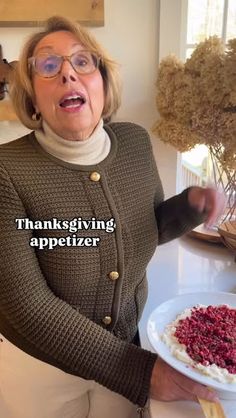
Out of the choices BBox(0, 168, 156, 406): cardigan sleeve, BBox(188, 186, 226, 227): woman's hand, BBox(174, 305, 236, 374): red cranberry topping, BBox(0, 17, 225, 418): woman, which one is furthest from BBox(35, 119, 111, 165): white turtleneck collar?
BBox(174, 305, 236, 374): red cranberry topping

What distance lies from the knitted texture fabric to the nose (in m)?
0.13

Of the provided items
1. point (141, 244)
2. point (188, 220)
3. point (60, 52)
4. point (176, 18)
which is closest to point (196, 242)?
point (188, 220)

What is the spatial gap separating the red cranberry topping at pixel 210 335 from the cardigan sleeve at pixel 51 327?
0.08m

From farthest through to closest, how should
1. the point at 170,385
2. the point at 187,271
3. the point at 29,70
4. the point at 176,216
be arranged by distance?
the point at 187,271 < the point at 176,216 < the point at 29,70 < the point at 170,385

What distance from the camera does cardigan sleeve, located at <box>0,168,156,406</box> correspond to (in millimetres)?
682

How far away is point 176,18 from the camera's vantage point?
1149 mm

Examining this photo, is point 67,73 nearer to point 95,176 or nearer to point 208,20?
point 95,176

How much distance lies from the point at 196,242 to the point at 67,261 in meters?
0.67

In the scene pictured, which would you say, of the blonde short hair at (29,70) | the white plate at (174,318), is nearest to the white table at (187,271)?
the white plate at (174,318)

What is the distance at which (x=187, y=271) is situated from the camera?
3.74 ft

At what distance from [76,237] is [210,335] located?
29 cm

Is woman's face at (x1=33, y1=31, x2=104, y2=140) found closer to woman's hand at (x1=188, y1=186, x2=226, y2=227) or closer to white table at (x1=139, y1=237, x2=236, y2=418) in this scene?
woman's hand at (x1=188, y1=186, x2=226, y2=227)

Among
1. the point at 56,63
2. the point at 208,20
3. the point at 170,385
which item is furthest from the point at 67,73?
the point at 208,20

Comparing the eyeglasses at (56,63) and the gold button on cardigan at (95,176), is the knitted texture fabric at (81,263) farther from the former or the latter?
the eyeglasses at (56,63)
